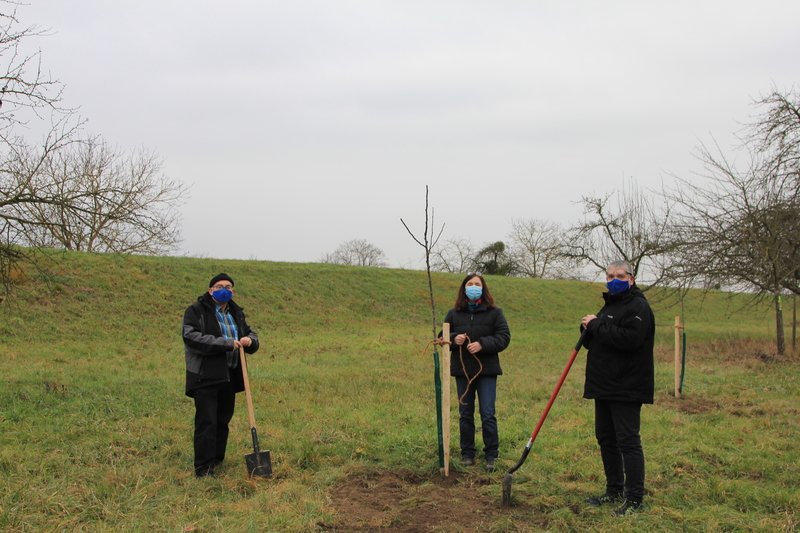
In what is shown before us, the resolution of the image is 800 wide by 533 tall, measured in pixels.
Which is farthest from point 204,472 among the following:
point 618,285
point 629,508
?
point 618,285

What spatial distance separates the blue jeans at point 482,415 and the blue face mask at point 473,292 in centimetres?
79

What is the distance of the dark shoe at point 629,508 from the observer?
4.66m

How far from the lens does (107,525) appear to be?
434cm

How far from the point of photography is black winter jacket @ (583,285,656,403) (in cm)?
462

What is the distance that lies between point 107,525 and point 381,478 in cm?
238

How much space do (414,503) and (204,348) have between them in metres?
2.38

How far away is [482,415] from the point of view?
5898 millimetres

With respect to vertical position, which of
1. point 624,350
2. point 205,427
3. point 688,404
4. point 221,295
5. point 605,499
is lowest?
point 688,404

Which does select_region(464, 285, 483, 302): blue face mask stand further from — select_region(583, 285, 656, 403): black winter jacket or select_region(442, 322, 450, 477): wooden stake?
select_region(583, 285, 656, 403): black winter jacket

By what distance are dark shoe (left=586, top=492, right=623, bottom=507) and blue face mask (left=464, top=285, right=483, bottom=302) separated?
2.06 metres

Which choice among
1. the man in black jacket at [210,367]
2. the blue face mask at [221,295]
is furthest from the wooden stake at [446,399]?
the blue face mask at [221,295]

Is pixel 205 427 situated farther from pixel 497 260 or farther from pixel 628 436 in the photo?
pixel 497 260

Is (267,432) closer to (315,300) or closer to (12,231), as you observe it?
(12,231)

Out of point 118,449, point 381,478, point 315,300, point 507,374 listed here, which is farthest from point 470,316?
point 315,300
